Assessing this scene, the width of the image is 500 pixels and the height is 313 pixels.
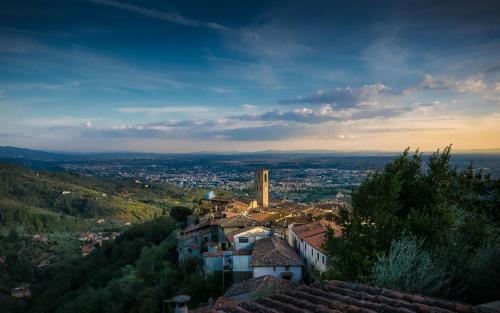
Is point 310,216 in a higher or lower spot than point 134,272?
higher

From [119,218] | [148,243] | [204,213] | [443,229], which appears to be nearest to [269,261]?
[443,229]

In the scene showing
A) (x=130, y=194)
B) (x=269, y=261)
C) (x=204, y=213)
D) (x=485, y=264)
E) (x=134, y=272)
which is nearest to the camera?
(x=485, y=264)

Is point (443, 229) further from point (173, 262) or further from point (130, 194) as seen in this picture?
point (130, 194)

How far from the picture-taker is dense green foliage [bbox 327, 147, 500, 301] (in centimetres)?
1319

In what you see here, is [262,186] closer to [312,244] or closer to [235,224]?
[235,224]

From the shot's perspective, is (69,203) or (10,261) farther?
(69,203)

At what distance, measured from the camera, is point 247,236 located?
3027cm

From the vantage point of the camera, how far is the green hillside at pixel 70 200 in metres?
124

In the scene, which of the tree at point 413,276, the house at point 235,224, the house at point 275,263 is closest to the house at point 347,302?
the tree at point 413,276

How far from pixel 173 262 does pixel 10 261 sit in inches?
2664

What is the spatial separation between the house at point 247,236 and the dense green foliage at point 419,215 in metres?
14.4

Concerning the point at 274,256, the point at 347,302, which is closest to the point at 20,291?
the point at 274,256

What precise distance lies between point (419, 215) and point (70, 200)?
497 ft

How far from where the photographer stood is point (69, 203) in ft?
470
